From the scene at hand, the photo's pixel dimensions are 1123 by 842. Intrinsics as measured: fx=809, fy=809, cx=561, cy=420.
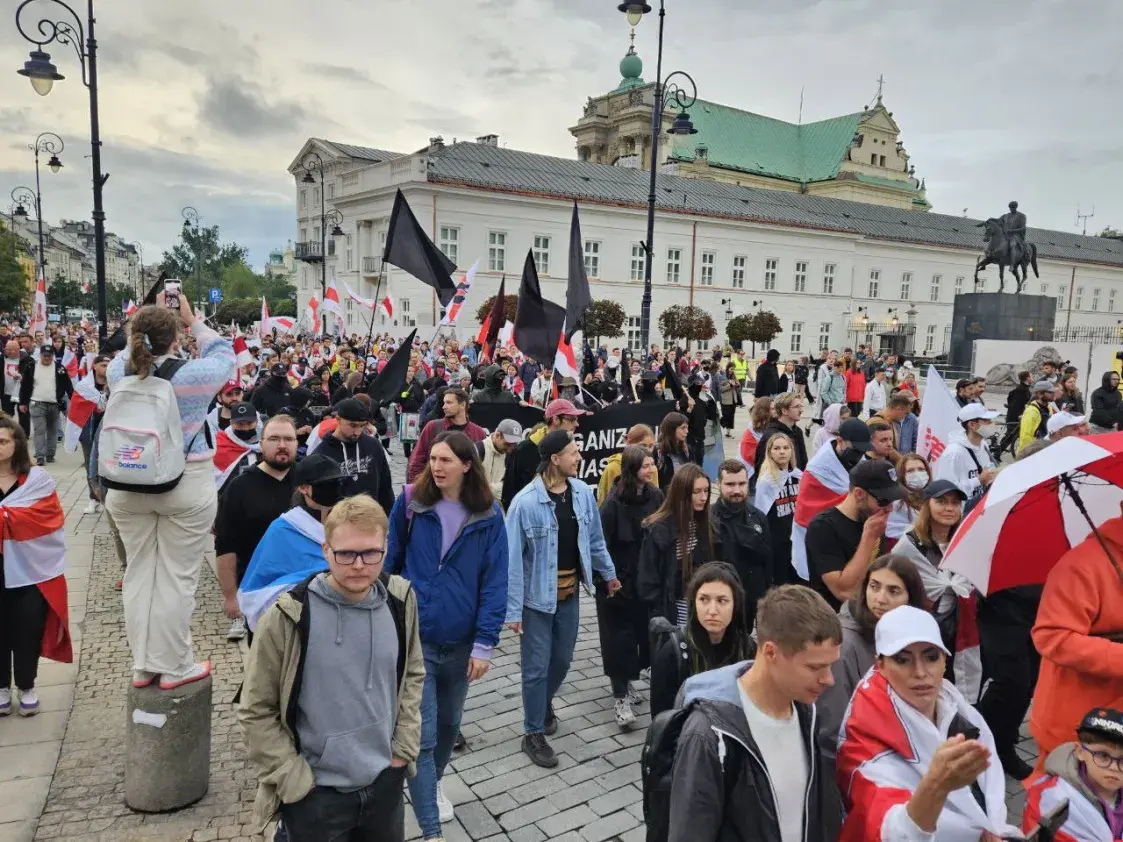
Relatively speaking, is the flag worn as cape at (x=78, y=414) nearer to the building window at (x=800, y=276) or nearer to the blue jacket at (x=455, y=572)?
the blue jacket at (x=455, y=572)

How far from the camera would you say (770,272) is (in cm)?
5600

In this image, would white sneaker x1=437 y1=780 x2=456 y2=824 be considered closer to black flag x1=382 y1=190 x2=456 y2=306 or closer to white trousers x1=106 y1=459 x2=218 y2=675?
white trousers x1=106 y1=459 x2=218 y2=675

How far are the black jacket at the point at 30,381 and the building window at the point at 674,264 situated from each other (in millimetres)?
42626

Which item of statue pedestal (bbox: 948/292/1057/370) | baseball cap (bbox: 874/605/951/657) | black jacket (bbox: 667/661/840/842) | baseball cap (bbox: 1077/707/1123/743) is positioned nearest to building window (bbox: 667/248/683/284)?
statue pedestal (bbox: 948/292/1057/370)

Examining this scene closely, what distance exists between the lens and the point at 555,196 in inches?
1877

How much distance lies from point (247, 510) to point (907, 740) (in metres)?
3.66

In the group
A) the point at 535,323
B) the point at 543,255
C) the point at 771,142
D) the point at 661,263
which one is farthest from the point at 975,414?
the point at 771,142

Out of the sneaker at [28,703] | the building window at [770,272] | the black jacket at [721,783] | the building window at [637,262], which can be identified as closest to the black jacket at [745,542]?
the black jacket at [721,783]

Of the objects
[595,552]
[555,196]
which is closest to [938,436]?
[595,552]

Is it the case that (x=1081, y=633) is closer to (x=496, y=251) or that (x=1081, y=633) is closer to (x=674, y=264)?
(x=496, y=251)

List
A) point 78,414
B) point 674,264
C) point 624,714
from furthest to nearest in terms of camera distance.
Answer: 1. point 674,264
2. point 78,414
3. point 624,714

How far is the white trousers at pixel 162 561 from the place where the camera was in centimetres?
409

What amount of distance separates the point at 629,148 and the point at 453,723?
78.9 m

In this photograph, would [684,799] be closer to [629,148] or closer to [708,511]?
[708,511]
